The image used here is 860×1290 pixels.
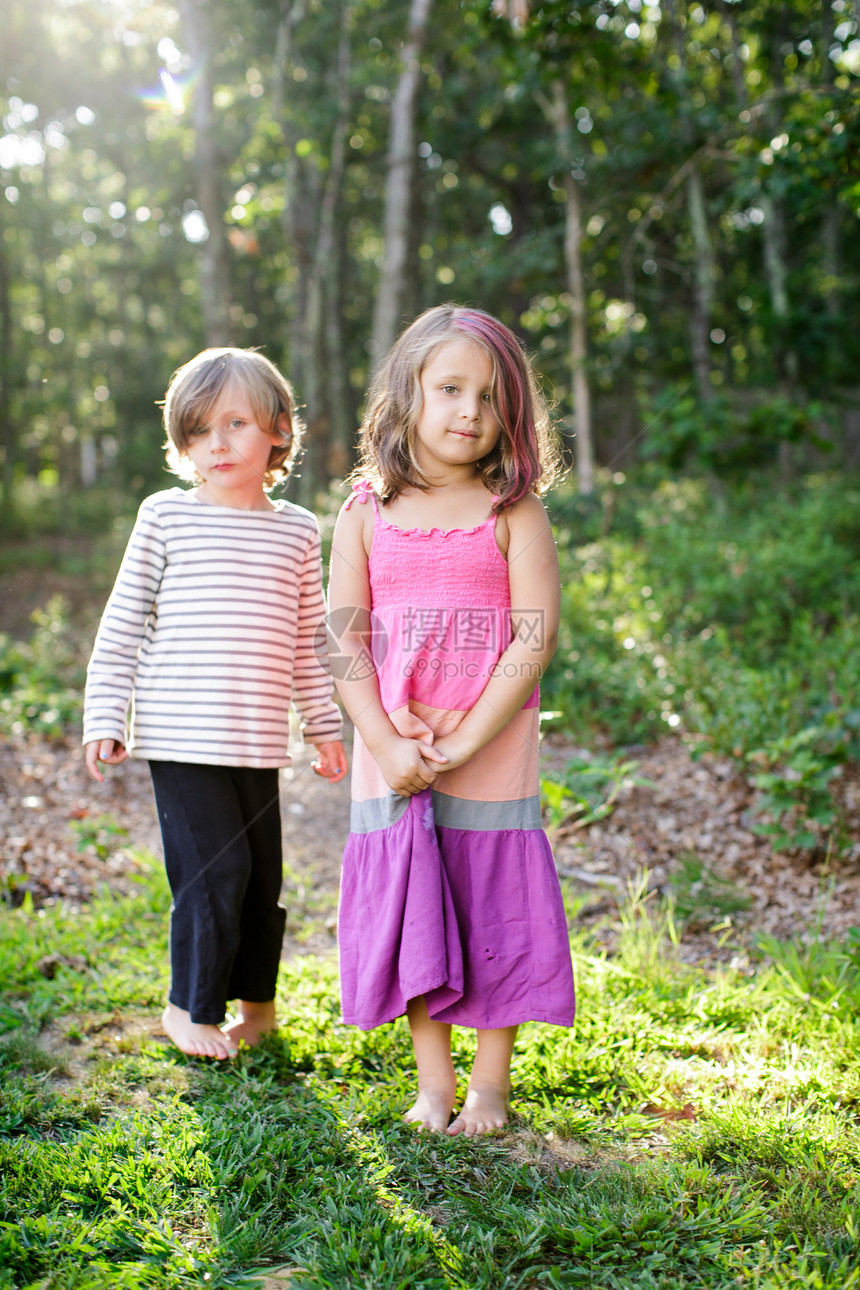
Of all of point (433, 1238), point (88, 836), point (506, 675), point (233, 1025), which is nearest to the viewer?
point (433, 1238)

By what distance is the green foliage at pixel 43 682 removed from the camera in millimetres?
5531

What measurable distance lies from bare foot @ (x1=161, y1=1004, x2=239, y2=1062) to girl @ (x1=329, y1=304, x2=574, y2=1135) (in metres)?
0.43

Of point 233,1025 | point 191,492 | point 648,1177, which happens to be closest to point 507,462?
point 191,492

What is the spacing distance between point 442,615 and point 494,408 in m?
0.47

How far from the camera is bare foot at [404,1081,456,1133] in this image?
6.38ft

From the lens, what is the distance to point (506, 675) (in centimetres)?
195

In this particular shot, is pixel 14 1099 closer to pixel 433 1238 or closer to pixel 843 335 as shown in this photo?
pixel 433 1238

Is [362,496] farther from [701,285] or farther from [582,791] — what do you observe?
[701,285]

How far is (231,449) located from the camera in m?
2.26

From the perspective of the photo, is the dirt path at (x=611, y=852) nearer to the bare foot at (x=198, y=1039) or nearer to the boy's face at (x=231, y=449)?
the bare foot at (x=198, y=1039)

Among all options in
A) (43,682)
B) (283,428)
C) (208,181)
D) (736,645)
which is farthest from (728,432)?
(283,428)

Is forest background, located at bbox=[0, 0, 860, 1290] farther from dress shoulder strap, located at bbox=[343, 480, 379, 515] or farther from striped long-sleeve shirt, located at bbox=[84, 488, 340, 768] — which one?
striped long-sleeve shirt, located at bbox=[84, 488, 340, 768]

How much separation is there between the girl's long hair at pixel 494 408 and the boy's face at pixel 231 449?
0.35m

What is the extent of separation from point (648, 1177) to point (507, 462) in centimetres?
149
